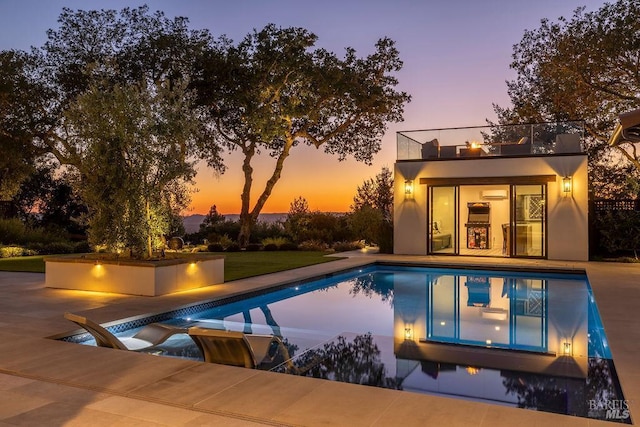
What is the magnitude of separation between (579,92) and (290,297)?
1394 cm

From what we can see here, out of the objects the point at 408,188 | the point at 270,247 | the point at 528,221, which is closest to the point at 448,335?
the point at 528,221

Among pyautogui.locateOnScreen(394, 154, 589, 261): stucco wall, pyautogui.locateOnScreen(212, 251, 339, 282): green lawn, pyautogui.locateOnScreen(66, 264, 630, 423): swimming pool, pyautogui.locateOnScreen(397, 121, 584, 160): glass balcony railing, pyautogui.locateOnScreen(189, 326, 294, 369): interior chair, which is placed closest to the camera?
pyautogui.locateOnScreen(66, 264, 630, 423): swimming pool

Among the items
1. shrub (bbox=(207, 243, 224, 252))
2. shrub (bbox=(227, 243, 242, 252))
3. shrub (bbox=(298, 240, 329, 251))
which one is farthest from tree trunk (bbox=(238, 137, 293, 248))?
shrub (bbox=(298, 240, 329, 251))

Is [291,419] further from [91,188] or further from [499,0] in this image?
[499,0]

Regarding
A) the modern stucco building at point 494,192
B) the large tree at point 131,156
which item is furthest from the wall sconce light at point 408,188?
the large tree at point 131,156

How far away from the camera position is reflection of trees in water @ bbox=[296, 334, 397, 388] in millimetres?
4766

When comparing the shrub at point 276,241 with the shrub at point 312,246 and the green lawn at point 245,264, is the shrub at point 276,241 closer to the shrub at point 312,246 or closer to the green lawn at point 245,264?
the shrub at point 312,246

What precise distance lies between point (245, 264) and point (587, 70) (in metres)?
13.2

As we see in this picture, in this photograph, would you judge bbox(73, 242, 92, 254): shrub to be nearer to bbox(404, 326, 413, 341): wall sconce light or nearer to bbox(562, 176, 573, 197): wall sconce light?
bbox(404, 326, 413, 341): wall sconce light

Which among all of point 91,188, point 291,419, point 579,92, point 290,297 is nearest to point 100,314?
point 91,188

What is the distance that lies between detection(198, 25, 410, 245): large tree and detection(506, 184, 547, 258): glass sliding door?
6542 millimetres

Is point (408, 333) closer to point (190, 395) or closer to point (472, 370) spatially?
point (472, 370)

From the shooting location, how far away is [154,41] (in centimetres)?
1809

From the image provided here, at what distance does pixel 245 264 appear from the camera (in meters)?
13.6
